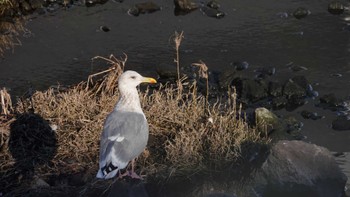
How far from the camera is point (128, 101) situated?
6078 millimetres

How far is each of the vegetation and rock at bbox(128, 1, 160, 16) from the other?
442cm

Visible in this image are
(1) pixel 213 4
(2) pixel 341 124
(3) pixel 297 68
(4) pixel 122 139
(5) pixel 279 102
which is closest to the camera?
(4) pixel 122 139

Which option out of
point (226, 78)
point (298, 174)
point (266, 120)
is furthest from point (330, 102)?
point (298, 174)

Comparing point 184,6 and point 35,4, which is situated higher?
point 35,4

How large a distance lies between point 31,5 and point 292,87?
530 cm

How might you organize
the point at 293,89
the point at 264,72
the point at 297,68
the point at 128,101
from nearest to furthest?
the point at 128,101 → the point at 293,89 → the point at 264,72 → the point at 297,68

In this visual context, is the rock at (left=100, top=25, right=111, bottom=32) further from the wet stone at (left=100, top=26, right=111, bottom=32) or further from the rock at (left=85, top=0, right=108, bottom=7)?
the rock at (left=85, top=0, right=108, bottom=7)

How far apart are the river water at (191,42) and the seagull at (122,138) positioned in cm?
282

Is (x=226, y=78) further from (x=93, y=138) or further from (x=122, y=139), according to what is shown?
(x=122, y=139)

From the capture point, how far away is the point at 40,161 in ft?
21.4

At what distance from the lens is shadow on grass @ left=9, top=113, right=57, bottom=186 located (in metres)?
6.46

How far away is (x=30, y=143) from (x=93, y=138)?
62cm

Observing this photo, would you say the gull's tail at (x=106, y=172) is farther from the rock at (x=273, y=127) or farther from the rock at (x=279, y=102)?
the rock at (x=279, y=102)

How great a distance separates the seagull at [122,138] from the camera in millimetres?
5500
